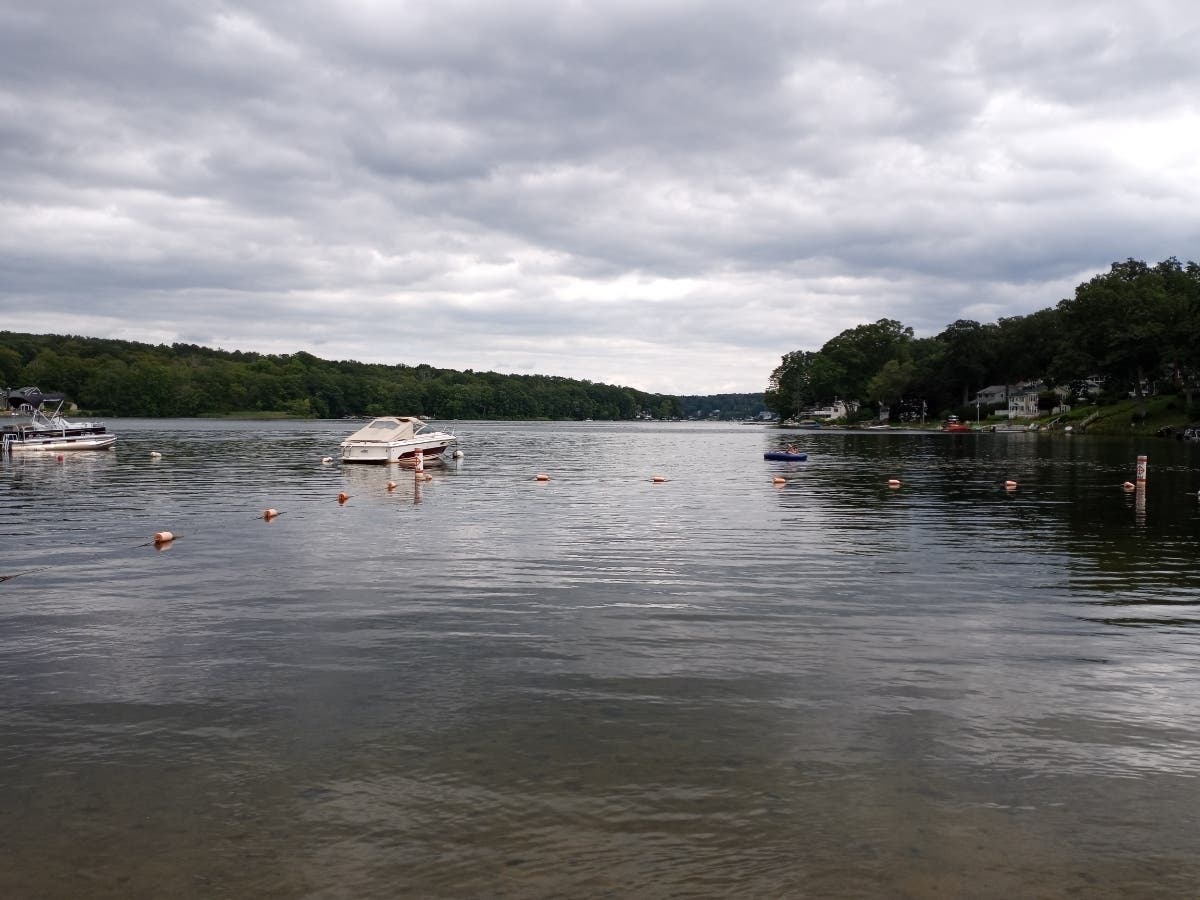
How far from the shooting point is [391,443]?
62.0m

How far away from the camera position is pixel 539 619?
51.7ft

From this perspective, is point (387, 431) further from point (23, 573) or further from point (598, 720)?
point (598, 720)

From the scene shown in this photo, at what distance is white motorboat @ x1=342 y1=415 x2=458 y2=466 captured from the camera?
201ft

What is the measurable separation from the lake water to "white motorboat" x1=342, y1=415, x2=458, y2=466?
119ft

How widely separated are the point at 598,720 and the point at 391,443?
176 ft

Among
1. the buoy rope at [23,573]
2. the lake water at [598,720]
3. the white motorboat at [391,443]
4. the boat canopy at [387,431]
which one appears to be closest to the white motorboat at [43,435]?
the white motorboat at [391,443]

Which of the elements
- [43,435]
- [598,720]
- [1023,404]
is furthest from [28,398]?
[1023,404]

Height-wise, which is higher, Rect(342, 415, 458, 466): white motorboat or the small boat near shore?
Rect(342, 415, 458, 466): white motorboat

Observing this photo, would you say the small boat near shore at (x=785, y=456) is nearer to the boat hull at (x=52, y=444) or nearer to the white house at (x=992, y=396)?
the boat hull at (x=52, y=444)

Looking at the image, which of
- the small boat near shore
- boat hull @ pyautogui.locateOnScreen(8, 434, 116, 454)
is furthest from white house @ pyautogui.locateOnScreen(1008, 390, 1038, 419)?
boat hull @ pyautogui.locateOnScreen(8, 434, 116, 454)

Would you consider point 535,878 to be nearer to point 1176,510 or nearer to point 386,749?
point 386,749

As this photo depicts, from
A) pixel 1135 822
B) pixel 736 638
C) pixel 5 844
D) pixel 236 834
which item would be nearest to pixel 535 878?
pixel 236 834

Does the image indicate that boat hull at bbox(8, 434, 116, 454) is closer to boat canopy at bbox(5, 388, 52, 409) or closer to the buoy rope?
boat canopy at bbox(5, 388, 52, 409)

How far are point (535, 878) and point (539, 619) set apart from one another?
8830mm
